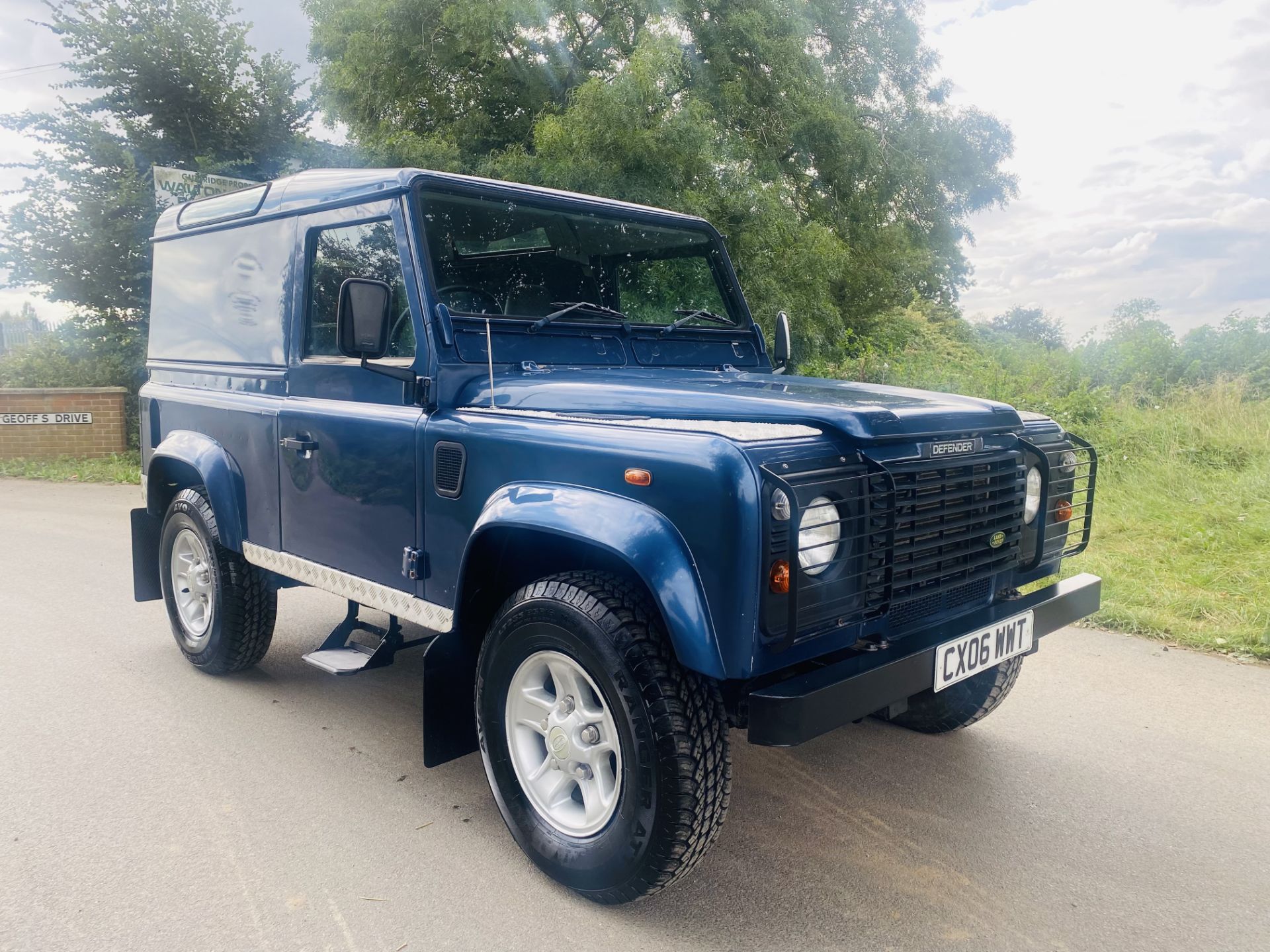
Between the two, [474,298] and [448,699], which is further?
[474,298]

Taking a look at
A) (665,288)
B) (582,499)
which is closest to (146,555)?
(665,288)

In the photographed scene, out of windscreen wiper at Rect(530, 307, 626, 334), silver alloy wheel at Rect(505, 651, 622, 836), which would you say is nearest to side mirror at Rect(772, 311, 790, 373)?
windscreen wiper at Rect(530, 307, 626, 334)

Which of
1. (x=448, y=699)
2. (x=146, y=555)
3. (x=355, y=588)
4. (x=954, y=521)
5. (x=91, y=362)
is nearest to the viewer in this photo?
(x=954, y=521)

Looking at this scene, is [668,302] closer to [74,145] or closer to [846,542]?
[846,542]

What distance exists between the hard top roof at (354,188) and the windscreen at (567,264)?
0.20 ft

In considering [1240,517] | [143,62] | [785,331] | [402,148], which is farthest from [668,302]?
[143,62]

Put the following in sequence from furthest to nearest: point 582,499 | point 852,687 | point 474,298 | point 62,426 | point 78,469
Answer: point 62,426 → point 78,469 → point 474,298 → point 582,499 → point 852,687

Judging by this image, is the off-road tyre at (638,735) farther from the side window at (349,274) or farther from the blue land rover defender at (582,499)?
the side window at (349,274)

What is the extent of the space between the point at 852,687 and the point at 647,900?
35.0 inches

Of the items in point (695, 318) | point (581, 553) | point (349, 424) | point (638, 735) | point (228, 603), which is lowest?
point (228, 603)

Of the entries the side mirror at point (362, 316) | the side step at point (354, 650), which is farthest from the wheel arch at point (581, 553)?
the side mirror at point (362, 316)

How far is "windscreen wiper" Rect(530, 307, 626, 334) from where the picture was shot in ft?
11.8

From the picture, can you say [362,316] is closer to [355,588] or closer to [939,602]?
[355,588]

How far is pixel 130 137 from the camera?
15.1 metres
